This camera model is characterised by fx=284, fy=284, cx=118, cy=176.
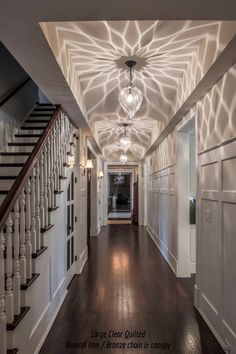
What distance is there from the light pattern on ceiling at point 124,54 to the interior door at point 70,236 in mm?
1398

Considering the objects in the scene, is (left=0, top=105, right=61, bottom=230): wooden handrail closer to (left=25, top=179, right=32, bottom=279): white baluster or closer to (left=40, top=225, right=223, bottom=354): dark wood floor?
(left=25, top=179, right=32, bottom=279): white baluster

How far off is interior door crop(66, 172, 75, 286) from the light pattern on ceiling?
1398mm

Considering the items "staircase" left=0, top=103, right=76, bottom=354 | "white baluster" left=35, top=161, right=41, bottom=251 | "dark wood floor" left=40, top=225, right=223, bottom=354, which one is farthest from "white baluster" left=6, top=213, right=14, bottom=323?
"dark wood floor" left=40, top=225, right=223, bottom=354

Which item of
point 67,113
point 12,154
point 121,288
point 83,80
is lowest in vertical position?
point 121,288

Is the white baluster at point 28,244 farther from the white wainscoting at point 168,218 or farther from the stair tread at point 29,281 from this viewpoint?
the white wainscoting at point 168,218

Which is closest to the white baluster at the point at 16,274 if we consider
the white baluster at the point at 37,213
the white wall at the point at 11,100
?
the white baluster at the point at 37,213

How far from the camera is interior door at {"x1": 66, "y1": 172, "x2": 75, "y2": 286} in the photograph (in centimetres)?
412

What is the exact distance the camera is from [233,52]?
2162mm

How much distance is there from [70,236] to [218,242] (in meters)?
2.38

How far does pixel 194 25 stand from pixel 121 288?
3.36m

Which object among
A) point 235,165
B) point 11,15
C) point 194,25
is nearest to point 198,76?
point 194,25

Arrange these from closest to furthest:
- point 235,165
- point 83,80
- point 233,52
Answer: point 233,52, point 235,165, point 83,80

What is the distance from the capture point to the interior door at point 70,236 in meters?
4.12

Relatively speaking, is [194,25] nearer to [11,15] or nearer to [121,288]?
[11,15]
